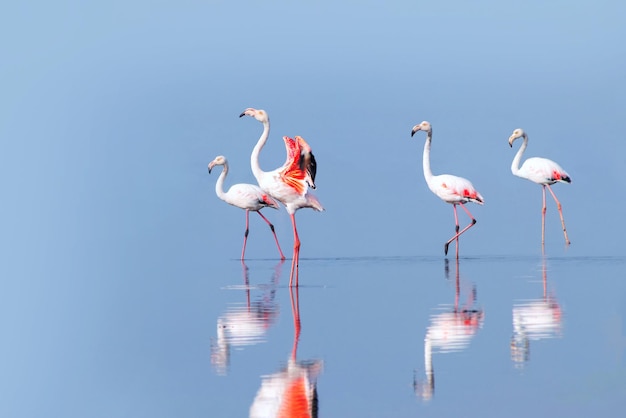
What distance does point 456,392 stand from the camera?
7109 millimetres

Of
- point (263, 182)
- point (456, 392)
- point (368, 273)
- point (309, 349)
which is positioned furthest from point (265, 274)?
point (456, 392)

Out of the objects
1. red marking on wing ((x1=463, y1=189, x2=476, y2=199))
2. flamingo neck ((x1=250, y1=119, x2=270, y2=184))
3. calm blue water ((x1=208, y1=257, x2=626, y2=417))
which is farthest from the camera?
red marking on wing ((x1=463, y1=189, x2=476, y2=199))

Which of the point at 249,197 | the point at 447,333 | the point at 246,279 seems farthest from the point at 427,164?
the point at 447,333

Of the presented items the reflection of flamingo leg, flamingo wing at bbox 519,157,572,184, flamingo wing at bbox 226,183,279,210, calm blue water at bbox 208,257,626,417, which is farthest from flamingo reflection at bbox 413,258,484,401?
Answer: flamingo wing at bbox 519,157,572,184

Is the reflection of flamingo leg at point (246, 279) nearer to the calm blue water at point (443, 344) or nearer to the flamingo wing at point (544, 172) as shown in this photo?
the calm blue water at point (443, 344)

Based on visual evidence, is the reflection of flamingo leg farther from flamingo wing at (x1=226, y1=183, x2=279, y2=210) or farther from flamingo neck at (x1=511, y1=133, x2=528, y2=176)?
flamingo neck at (x1=511, y1=133, x2=528, y2=176)

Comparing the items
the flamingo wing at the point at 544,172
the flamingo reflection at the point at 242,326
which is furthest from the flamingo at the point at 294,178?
the flamingo wing at the point at 544,172

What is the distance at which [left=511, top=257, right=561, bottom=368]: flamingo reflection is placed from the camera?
8.45 m

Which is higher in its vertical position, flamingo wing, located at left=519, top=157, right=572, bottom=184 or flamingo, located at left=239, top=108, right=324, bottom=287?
flamingo wing, located at left=519, top=157, right=572, bottom=184

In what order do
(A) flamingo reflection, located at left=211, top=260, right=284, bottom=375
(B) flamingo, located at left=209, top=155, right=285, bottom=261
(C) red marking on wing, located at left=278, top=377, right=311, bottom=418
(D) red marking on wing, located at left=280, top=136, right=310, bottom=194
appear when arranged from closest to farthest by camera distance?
(C) red marking on wing, located at left=278, top=377, right=311, bottom=418 < (A) flamingo reflection, located at left=211, top=260, right=284, bottom=375 < (D) red marking on wing, located at left=280, top=136, right=310, bottom=194 < (B) flamingo, located at left=209, top=155, right=285, bottom=261

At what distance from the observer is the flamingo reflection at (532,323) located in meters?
8.45

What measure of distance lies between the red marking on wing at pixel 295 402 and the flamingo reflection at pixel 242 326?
77 centimetres

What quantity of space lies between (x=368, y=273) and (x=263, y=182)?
2.40 meters

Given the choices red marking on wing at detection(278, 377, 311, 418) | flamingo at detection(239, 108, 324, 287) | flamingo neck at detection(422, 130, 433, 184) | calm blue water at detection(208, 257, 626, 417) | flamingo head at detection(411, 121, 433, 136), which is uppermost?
flamingo head at detection(411, 121, 433, 136)
